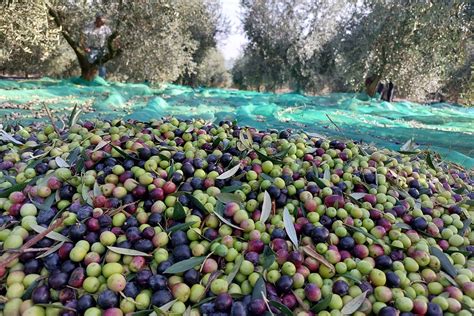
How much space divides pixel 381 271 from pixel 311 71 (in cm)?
1801

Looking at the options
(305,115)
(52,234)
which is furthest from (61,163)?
(305,115)

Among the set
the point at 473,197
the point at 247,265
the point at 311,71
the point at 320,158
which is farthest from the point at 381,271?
the point at 311,71

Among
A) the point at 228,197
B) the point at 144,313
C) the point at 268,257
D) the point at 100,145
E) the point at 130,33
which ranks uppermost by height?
the point at 130,33

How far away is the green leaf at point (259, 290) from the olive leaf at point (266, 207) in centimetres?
36

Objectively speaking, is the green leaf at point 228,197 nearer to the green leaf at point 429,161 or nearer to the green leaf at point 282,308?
the green leaf at point 282,308

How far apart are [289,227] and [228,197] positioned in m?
0.33

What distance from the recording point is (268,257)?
1460 millimetres

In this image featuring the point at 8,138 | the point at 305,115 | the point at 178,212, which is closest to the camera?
the point at 178,212

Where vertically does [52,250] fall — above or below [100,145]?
below

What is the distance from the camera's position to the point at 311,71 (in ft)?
60.7

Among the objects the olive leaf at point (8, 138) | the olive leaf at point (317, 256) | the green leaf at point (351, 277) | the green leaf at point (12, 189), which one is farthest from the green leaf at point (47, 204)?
the green leaf at point (351, 277)

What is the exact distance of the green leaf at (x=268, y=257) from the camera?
142 cm

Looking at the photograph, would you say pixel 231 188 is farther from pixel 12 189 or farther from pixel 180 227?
pixel 12 189

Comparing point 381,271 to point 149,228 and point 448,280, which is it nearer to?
point 448,280
